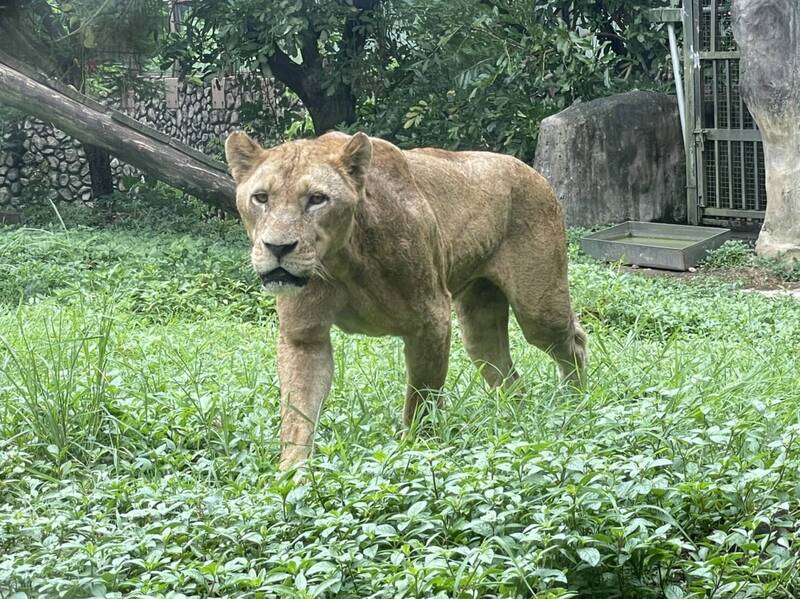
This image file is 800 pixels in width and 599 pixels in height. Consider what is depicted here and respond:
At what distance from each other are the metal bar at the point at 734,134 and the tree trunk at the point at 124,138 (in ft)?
18.2

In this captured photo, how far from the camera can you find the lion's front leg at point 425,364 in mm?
4980

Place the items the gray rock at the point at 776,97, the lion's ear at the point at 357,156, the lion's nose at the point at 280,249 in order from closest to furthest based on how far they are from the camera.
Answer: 1. the lion's nose at the point at 280,249
2. the lion's ear at the point at 357,156
3. the gray rock at the point at 776,97

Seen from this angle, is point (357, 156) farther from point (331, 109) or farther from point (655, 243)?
point (331, 109)

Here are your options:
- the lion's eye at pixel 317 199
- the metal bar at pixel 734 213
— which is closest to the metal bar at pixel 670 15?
the metal bar at pixel 734 213

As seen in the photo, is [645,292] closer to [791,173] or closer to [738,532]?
[791,173]

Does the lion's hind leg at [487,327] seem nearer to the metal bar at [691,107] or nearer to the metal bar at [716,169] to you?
the metal bar at [716,169]

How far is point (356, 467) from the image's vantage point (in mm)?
4145

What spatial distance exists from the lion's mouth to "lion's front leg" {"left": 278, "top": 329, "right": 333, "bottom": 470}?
17.8 inches

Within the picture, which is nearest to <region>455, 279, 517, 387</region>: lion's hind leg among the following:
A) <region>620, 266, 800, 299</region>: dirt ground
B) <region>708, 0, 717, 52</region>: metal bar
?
<region>620, 266, 800, 299</region>: dirt ground

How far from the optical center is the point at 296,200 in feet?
14.9

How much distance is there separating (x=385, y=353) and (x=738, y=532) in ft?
12.0

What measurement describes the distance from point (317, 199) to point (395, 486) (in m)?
1.25

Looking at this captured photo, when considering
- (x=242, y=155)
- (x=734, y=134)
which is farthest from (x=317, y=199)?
(x=734, y=134)

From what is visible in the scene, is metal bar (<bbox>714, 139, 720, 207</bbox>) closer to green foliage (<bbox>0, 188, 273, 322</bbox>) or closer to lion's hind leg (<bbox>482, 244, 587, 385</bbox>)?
green foliage (<bbox>0, 188, 273, 322</bbox>)
